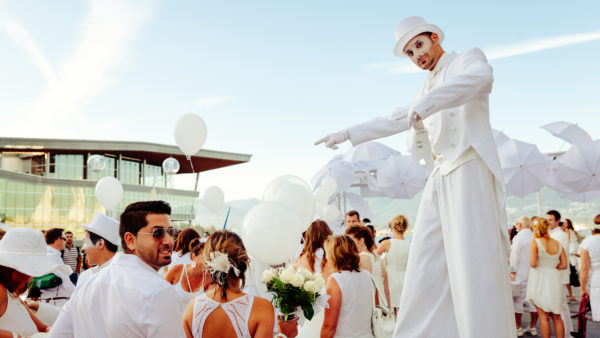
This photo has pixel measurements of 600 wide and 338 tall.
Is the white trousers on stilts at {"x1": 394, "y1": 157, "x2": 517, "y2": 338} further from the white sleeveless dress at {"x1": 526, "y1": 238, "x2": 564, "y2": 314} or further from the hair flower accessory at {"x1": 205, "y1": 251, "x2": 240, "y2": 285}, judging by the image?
the white sleeveless dress at {"x1": 526, "y1": 238, "x2": 564, "y2": 314}

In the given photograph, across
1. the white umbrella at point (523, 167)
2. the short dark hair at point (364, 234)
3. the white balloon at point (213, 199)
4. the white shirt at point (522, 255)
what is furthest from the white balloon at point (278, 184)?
the white umbrella at point (523, 167)

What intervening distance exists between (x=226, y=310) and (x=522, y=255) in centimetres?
674

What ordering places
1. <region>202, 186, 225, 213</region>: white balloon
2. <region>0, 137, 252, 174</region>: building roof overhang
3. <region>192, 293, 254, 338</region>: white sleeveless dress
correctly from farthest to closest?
<region>0, 137, 252, 174</region>: building roof overhang → <region>202, 186, 225, 213</region>: white balloon → <region>192, 293, 254, 338</region>: white sleeveless dress

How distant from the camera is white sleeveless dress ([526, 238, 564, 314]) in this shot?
669cm

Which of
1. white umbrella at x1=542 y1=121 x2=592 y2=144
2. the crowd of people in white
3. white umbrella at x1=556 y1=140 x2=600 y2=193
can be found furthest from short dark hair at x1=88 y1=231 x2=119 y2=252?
white umbrella at x1=542 y1=121 x2=592 y2=144

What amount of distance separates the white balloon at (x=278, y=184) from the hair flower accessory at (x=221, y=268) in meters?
2.36

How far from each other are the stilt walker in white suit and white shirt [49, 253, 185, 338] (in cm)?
116

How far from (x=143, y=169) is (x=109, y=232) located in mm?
41597

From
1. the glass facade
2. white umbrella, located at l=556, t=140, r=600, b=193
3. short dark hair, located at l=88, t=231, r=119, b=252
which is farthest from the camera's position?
the glass facade

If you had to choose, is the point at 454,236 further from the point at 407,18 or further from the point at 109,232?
the point at 109,232

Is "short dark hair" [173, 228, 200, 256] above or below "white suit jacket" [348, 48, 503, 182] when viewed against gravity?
below

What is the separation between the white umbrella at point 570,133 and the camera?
14.3m

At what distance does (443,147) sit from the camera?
2.47m

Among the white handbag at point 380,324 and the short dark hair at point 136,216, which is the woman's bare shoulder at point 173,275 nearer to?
the white handbag at point 380,324
